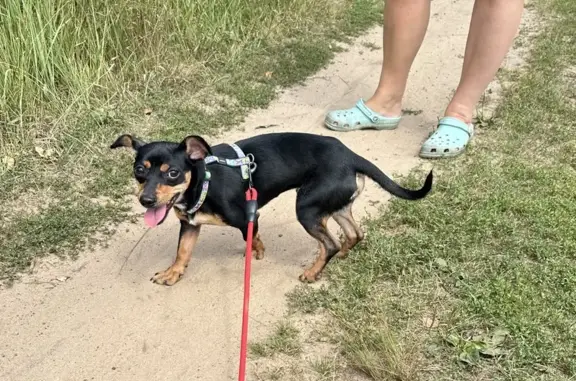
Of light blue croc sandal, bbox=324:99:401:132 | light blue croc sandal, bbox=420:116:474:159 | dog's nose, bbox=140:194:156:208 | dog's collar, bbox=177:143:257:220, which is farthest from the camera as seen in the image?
light blue croc sandal, bbox=324:99:401:132

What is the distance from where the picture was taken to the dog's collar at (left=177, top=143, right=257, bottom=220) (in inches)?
116

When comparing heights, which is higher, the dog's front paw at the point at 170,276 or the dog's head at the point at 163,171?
the dog's head at the point at 163,171

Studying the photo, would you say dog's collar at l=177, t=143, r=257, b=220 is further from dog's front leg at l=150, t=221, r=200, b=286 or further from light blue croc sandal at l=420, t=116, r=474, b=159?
light blue croc sandal at l=420, t=116, r=474, b=159

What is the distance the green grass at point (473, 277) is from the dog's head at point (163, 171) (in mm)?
799

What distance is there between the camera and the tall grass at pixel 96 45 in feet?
14.8

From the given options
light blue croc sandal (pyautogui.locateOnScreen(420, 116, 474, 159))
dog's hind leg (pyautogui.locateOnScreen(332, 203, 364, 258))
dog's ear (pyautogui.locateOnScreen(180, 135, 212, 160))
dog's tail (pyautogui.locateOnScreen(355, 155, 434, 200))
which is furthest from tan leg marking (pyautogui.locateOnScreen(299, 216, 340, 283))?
light blue croc sandal (pyautogui.locateOnScreen(420, 116, 474, 159))

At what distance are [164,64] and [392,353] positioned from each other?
3785 mm

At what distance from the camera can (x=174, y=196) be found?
283 cm

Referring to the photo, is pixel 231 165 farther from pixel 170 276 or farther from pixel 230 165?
pixel 170 276

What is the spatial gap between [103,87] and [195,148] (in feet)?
7.90

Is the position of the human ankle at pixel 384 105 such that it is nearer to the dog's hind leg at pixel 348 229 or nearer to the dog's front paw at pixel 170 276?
the dog's hind leg at pixel 348 229

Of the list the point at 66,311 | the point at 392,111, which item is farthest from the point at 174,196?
the point at 392,111

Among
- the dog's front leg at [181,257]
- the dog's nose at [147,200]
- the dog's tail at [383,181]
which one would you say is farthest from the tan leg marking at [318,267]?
the dog's nose at [147,200]

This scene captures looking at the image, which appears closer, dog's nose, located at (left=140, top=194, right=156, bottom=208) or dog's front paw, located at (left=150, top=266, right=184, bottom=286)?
dog's nose, located at (left=140, top=194, right=156, bottom=208)
